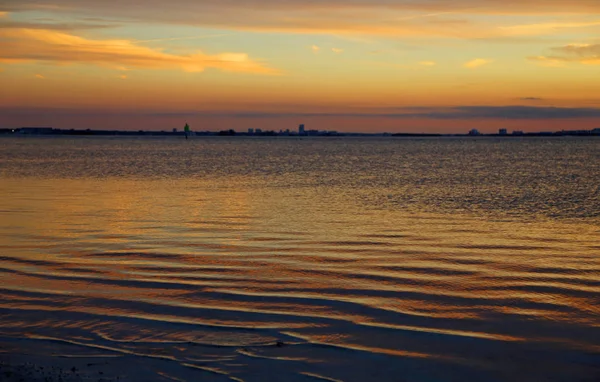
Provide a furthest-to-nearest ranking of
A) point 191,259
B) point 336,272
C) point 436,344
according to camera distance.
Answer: point 191,259
point 336,272
point 436,344

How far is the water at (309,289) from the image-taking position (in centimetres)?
808

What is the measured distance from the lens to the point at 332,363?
26.0ft

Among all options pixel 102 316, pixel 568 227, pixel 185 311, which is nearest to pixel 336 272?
pixel 185 311

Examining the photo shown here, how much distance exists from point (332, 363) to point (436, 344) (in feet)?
5.06

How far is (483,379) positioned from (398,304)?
10.3 ft

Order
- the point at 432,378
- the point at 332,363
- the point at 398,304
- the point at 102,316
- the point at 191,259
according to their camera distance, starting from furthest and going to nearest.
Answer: the point at 191,259
the point at 398,304
the point at 102,316
the point at 332,363
the point at 432,378

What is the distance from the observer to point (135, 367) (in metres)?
7.54

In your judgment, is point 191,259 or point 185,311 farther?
point 191,259

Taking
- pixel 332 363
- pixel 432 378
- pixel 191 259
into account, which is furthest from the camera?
pixel 191 259

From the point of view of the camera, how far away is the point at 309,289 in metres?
11.5

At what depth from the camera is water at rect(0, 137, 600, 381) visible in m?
8.08

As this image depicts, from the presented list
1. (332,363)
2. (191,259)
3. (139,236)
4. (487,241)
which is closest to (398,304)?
(332,363)

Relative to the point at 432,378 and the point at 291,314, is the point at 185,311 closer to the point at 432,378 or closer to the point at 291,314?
the point at 291,314

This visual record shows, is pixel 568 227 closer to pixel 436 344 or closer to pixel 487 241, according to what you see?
pixel 487 241
